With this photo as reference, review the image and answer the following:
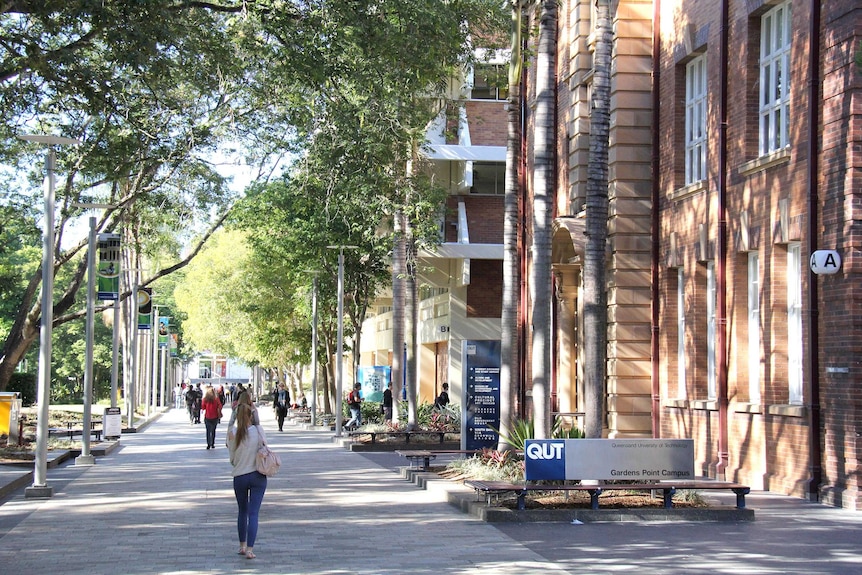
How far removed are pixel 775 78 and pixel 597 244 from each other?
15.9 feet

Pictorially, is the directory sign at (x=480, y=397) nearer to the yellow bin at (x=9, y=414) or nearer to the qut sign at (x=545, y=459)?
the qut sign at (x=545, y=459)

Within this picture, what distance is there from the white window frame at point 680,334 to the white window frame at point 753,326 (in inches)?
103

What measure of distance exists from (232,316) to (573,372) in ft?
146

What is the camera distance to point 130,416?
48.9 m

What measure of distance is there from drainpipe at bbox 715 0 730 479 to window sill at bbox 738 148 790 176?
2.76 feet

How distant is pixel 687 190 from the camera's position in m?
22.6

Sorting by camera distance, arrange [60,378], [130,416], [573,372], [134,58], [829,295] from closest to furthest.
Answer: [134,58], [829,295], [573,372], [130,416], [60,378]

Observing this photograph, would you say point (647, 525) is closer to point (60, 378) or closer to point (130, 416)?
point (130, 416)

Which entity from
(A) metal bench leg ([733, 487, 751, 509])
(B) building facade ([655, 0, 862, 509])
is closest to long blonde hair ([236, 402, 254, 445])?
(A) metal bench leg ([733, 487, 751, 509])

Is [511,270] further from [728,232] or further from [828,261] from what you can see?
[828,261]

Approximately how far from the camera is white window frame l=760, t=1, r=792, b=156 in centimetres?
1930

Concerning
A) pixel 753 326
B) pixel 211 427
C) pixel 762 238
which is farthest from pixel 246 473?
pixel 211 427

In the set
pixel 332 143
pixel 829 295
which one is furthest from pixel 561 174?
pixel 829 295

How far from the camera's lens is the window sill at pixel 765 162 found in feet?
61.5
